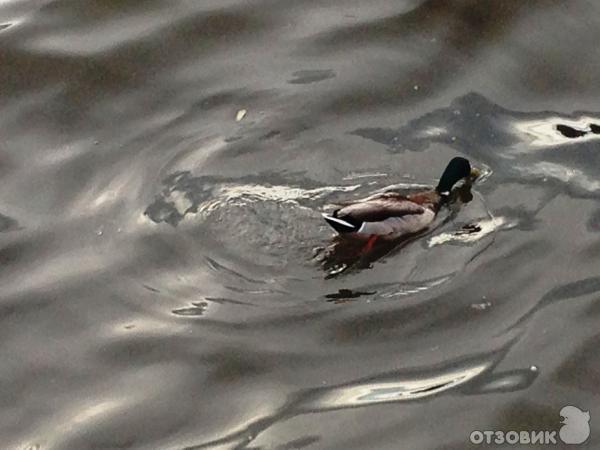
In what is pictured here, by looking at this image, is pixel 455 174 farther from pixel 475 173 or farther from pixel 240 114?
pixel 240 114

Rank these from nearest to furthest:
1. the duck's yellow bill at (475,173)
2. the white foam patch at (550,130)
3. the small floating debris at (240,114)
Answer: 1. the duck's yellow bill at (475,173)
2. the white foam patch at (550,130)
3. the small floating debris at (240,114)

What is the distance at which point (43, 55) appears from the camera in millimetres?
9570

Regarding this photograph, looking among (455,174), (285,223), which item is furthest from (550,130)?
(285,223)

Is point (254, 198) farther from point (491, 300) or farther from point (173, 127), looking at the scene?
point (491, 300)

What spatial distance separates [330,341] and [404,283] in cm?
66

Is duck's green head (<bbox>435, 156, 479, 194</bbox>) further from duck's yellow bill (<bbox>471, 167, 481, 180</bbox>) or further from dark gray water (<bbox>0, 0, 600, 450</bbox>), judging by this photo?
dark gray water (<bbox>0, 0, 600, 450</bbox>)

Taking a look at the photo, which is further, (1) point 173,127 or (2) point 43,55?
(2) point 43,55

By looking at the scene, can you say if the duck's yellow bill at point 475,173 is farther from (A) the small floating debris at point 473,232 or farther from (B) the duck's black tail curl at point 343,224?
(B) the duck's black tail curl at point 343,224

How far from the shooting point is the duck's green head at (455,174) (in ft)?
25.5

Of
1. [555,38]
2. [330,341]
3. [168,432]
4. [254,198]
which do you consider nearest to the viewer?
[168,432]

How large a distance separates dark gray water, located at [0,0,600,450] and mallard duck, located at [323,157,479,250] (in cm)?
15

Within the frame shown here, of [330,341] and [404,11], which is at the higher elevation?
[404,11]

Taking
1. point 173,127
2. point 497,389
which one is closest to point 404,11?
point 173,127

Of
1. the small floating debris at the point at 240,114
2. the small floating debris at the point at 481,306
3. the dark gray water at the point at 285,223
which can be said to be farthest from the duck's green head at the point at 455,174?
the small floating debris at the point at 240,114
